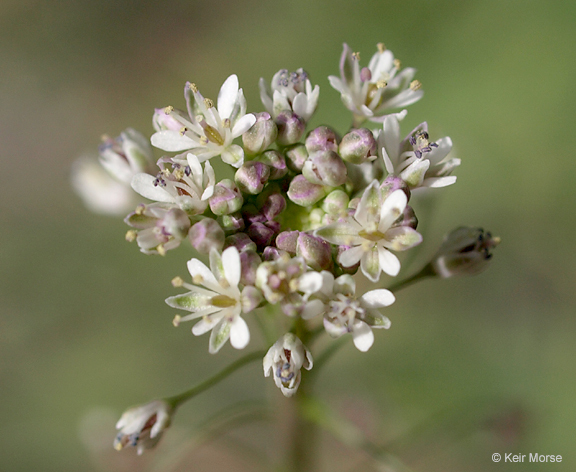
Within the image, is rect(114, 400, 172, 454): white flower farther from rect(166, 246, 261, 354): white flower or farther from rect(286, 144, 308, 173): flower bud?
rect(286, 144, 308, 173): flower bud

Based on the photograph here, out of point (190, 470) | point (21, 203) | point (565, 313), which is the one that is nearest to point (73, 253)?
point (21, 203)

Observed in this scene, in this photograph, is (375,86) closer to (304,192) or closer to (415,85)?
(415,85)

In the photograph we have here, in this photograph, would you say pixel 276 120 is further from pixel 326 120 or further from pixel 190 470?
pixel 190 470

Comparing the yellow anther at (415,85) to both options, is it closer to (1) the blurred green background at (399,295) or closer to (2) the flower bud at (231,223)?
(2) the flower bud at (231,223)

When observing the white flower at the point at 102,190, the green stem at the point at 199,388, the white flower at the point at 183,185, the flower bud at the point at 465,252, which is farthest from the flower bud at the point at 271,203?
the white flower at the point at 102,190

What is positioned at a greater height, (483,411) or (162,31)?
(162,31)

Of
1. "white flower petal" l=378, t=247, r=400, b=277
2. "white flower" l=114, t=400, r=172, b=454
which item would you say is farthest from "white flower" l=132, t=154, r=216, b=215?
"white flower" l=114, t=400, r=172, b=454

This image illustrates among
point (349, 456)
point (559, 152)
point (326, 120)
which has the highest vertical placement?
point (326, 120)
